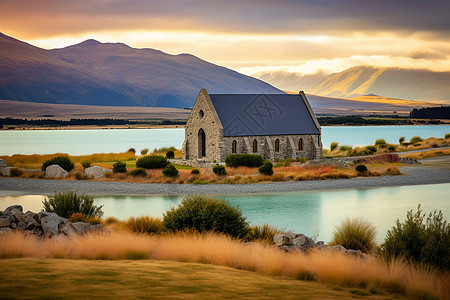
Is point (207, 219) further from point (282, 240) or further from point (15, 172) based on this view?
point (15, 172)

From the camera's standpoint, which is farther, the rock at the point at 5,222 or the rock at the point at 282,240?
the rock at the point at 5,222

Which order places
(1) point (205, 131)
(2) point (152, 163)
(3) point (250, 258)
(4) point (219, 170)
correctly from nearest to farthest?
(3) point (250, 258) < (4) point (219, 170) < (2) point (152, 163) < (1) point (205, 131)

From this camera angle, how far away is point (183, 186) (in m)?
31.1

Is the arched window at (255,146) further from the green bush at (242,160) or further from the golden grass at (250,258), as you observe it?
the golden grass at (250,258)

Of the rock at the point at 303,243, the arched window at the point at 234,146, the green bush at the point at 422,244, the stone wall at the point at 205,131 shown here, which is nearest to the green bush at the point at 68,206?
the rock at the point at 303,243

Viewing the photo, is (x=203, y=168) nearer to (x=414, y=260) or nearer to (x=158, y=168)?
(x=158, y=168)

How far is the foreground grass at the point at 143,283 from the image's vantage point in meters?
7.84

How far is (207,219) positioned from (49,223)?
432cm

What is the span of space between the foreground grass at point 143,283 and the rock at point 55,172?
25958 millimetres

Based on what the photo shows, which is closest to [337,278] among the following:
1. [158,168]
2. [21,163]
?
[158,168]

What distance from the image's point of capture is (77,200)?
17938 millimetres

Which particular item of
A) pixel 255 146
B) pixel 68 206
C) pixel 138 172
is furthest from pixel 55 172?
pixel 68 206

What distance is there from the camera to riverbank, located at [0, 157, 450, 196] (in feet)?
96.0

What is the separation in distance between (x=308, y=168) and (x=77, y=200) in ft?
71.4
